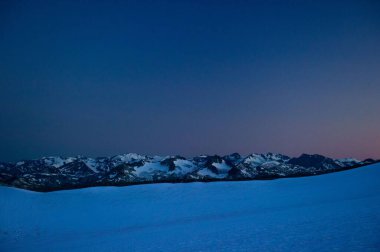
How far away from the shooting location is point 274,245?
28.3 ft

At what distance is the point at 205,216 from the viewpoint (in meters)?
15.5

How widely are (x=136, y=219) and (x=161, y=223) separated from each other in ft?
7.50

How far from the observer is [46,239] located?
1434cm

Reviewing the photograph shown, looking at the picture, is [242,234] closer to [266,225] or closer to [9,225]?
[266,225]

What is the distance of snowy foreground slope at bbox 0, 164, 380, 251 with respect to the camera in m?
9.34

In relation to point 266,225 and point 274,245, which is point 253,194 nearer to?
point 266,225

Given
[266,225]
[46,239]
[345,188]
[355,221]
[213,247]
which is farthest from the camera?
[345,188]

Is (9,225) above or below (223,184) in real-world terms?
below

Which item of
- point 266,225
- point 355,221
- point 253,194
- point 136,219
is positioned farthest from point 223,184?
point 355,221

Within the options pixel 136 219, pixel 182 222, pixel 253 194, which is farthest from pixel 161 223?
pixel 253 194

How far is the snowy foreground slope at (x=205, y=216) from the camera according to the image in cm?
934

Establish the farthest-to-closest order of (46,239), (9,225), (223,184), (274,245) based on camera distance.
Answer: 1. (223,184)
2. (9,225)
3. (46,239)
4. (274,245)

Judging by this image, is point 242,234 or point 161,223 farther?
point 161,223

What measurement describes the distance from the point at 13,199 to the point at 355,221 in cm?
1872
